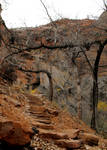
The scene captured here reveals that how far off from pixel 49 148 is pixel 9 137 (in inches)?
55.2

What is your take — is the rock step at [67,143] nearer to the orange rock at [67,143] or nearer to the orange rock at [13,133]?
the orange rock at [67,143]

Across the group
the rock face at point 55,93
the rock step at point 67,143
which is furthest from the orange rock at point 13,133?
the rock step at point 67,143

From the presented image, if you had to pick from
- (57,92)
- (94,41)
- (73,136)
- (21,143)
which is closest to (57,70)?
(57,92)

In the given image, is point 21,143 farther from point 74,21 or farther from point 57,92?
point 57,92

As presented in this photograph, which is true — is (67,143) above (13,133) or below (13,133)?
below

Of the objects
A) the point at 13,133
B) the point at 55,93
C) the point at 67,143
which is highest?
the point at 13,133

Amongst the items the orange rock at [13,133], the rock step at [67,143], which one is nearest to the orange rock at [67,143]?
the rock step at [67,143]

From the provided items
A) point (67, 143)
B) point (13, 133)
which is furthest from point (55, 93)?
point (13, 133)

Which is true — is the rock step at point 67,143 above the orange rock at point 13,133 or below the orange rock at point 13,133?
below

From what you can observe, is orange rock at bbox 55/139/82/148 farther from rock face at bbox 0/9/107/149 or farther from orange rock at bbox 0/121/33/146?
orange rock at bbox 0/121/33/146

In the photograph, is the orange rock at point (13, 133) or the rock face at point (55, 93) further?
the rock face at point (55, 93)

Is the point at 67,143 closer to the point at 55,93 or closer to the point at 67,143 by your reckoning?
the point at 67,143

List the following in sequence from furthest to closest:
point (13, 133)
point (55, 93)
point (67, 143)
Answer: point (55, 93), point (67, 143), point (13, 133)

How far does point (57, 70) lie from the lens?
63.4 ft
